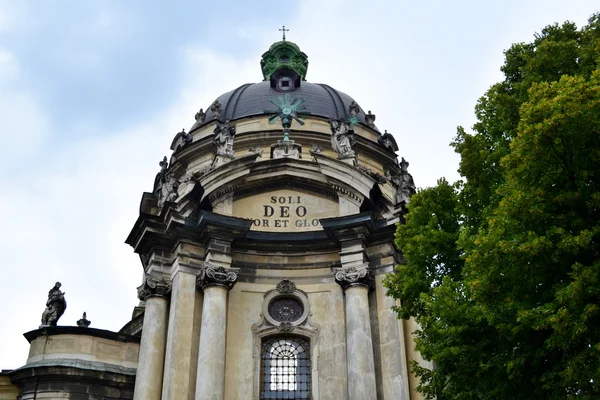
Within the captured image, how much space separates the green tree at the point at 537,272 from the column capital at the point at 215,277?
7.66 m

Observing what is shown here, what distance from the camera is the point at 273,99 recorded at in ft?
99.7

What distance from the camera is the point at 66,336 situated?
18.9m

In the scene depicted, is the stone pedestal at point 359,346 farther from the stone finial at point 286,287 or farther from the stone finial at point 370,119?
the stone finial at point 370,119

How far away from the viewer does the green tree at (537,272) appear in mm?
9047

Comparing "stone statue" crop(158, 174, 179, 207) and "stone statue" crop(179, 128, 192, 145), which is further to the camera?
"stone statue" crop(179, 128, 192, 145)

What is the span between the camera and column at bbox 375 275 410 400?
17.1m

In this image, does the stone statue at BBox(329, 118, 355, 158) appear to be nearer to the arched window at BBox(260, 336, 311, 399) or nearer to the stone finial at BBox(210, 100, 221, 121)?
the arched window at BBox(260, 336, 311, 399)

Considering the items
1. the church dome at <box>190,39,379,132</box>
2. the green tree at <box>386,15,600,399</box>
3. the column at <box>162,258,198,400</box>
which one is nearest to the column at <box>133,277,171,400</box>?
the column at <box>162,258,198,400</box>

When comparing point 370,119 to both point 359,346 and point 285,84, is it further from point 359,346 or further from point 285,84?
point 359,346

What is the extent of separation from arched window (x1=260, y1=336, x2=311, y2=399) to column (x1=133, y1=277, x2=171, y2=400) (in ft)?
9.22

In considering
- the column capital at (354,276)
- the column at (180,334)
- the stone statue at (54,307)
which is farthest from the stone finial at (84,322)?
the column capital at (354,276)

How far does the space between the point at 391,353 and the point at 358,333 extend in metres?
1.04

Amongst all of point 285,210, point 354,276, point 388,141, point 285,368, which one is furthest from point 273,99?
point 285,368

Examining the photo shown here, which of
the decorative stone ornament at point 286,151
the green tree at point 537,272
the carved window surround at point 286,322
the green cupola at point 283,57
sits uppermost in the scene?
the green cupola at point 283,57
